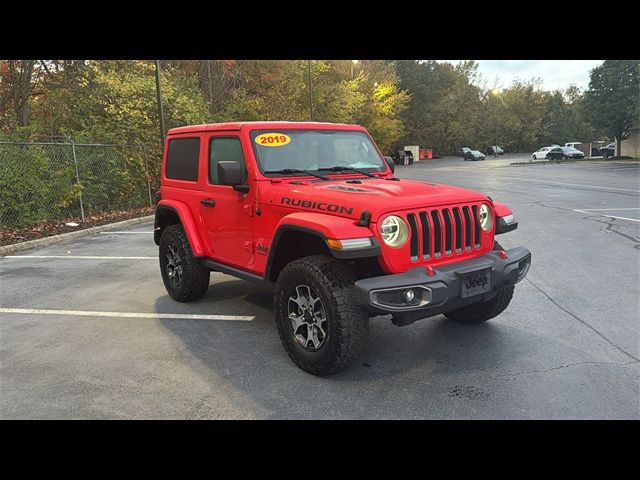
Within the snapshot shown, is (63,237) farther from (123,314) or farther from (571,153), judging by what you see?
(571,153)

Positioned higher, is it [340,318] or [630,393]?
[340,318]

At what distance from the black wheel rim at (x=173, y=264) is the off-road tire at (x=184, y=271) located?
0.02 m

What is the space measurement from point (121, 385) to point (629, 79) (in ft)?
158

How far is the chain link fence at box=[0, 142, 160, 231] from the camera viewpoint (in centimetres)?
1050

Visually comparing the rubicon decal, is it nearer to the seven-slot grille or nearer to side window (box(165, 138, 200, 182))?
the seven-slot grille

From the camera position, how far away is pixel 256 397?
3389mm

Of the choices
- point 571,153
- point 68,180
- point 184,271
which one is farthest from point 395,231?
point 571,153

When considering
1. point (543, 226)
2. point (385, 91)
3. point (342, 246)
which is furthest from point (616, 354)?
point (385, 91)

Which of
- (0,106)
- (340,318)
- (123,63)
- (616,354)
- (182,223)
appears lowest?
(616,354)

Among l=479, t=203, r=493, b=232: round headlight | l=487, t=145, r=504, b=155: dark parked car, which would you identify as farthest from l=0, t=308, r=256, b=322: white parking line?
l=487, t=145, r=504, b=155: dark parked car

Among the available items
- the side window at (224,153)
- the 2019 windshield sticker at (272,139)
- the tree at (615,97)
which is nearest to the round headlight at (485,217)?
the 2019 windshield sticker at (272,139)

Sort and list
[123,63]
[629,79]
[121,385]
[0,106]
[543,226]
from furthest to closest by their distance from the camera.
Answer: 1. [629,79]
2. [0,106]
3. [123,63]
4. [543,226]
5. [121,385]

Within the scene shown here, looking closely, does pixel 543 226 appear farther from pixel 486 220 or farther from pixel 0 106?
pixel 0 106

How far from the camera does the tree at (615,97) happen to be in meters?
40.1
